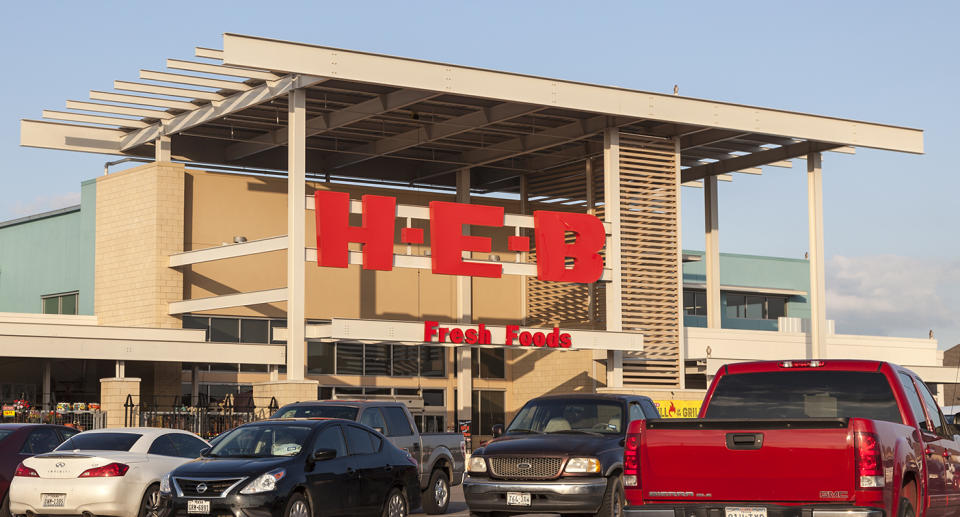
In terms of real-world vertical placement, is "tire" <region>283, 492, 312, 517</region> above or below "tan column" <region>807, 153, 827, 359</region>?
below

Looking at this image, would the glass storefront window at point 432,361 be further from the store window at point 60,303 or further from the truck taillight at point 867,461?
the truck taillight at point 867,461

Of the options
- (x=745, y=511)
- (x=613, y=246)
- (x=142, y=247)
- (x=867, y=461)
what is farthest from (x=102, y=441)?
(x=613, y=246)

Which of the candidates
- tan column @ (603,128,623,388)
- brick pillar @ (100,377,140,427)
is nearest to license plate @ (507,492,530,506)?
brick pillar @ (100,377,140,427)

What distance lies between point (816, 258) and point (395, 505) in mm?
32553

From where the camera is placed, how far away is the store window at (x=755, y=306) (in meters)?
71.7

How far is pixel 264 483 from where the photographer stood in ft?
51.3

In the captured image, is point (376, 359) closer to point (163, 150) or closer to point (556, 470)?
point (163, 150)

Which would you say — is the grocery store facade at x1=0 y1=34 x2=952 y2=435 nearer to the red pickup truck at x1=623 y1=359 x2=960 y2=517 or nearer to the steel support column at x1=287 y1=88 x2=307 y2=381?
the steel support column at x1=287 y1=88 x2=307 y2=381

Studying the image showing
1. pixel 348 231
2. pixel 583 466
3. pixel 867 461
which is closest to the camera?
pixel 867 461

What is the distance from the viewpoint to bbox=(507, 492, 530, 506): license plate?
17.6 m

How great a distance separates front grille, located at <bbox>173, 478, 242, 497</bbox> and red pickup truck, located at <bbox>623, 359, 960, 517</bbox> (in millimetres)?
5521

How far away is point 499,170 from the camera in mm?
52094

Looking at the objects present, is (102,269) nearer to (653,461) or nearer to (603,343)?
(603,343)

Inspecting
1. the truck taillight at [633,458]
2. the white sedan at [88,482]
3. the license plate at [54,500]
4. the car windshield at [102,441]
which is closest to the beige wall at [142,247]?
the car windshield at [102,441]
